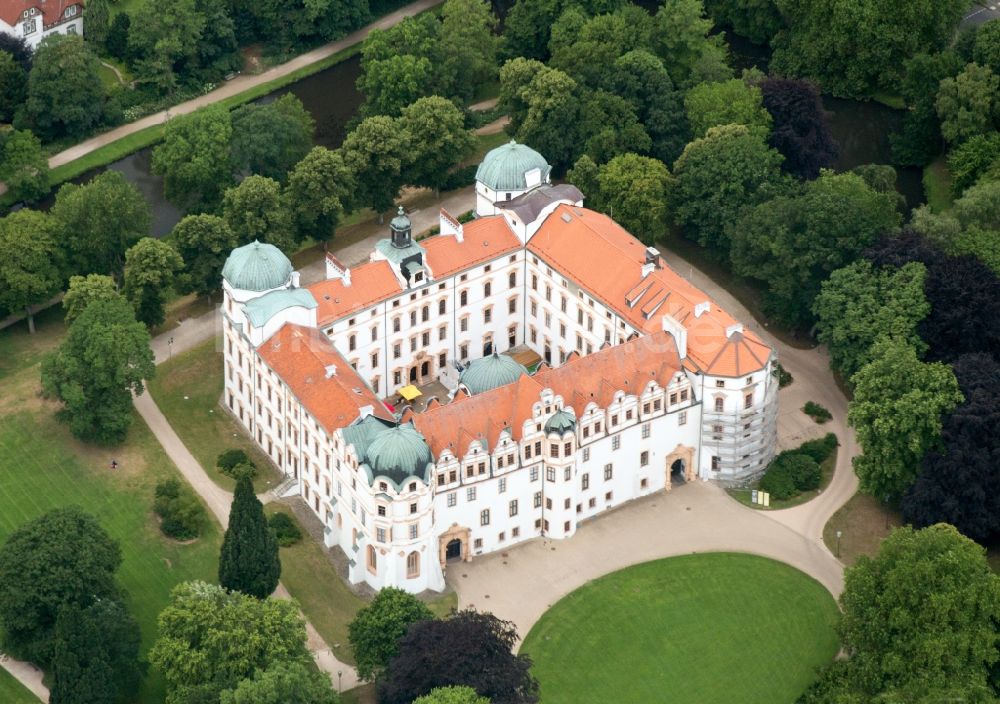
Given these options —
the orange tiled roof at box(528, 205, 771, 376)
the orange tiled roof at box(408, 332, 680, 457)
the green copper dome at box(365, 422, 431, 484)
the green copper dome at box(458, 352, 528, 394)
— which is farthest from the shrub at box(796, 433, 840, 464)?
the green copper dome at box(365, 422, 431, 484)

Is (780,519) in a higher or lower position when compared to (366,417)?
lower

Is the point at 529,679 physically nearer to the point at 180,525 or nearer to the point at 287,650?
the point at 287,650

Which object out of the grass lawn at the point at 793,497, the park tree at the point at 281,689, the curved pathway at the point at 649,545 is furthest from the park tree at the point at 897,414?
the park tree at the point at 281,689

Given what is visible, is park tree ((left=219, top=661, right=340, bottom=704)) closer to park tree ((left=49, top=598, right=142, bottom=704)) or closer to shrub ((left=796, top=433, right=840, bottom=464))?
park tree ((left=49, top=598, right=142, bottom=704))

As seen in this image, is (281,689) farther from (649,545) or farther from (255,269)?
(255,269)

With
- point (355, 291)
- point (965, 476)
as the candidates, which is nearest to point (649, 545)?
point (965, 476)

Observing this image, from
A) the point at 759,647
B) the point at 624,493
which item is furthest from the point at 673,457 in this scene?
the point at 759,647
